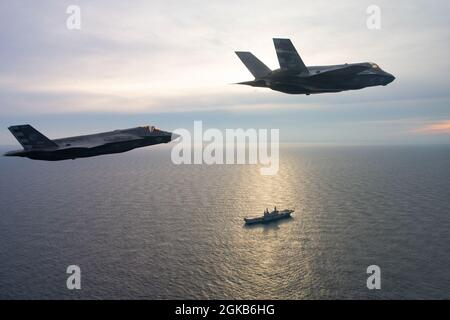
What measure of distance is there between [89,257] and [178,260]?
42915 mm

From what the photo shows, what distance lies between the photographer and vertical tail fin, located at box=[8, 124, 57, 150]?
78.6 ft

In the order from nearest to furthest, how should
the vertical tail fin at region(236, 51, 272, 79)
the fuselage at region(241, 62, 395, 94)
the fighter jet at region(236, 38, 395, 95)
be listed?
the fighter jet at region(236, 38, 395, 95), the fuselage at region(241, 62, 395, 94), the vertical tail fin at region(236, 51, 272, 79)

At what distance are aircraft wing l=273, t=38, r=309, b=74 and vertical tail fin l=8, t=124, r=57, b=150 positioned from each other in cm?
1868

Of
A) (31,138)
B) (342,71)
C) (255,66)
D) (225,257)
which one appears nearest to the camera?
(342,71)

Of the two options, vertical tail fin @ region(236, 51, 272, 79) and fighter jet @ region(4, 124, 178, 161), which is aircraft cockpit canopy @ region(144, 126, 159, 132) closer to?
fighter jet @ region(4, 124, 178, 161)

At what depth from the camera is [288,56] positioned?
21078mm

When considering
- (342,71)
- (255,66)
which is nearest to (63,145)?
(255,66)

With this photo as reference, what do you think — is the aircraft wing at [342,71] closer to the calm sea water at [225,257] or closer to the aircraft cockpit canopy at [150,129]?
the aircraft cockpit canopy at [150,129]

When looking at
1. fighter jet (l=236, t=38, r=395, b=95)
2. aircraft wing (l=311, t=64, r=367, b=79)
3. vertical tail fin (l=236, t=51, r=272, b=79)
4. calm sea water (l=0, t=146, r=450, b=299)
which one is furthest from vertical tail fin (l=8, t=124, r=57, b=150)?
calm sea water (l=0, t=146, r=450, b=299)

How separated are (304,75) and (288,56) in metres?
2.02

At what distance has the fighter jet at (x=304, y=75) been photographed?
21.3m

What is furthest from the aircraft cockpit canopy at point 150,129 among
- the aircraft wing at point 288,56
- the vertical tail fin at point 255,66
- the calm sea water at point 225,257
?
the calm sea water at point 225,257

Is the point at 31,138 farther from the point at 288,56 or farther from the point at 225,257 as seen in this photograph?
the point at 225,257
